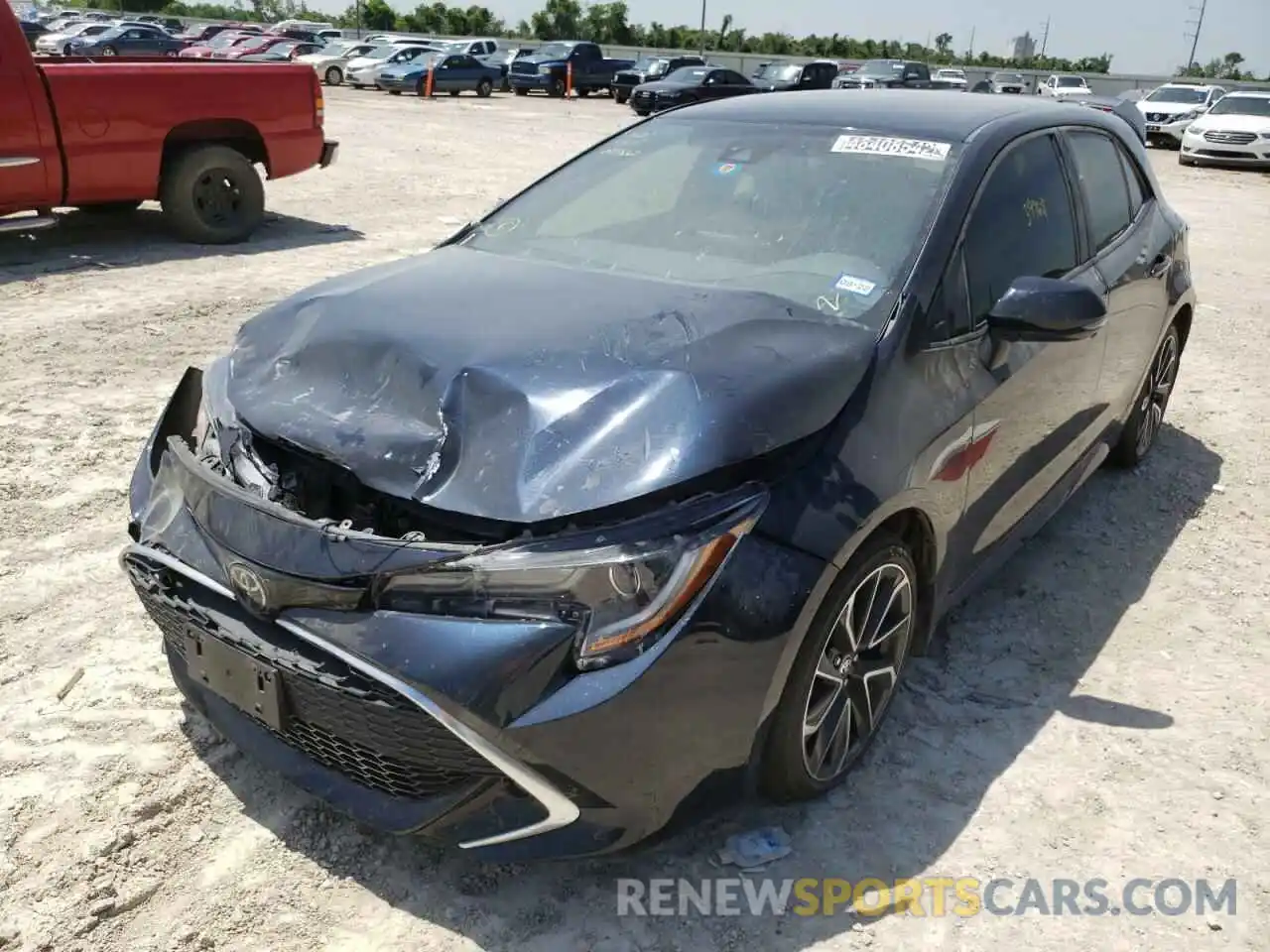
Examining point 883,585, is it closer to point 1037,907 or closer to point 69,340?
point 1037,907

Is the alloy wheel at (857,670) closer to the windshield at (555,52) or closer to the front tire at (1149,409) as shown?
the front tire at (1149,409)

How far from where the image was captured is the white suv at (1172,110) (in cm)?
2498

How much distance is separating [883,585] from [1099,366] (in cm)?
176

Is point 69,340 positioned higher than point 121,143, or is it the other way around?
point 121,143

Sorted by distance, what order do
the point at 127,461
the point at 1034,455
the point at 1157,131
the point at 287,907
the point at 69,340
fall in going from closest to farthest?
the point at 287,907 → the point at 1034,455 → the point at 127,461 → the point at 69,340 → the point at 1157,131

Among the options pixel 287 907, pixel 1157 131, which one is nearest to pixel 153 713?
pixel 287 907

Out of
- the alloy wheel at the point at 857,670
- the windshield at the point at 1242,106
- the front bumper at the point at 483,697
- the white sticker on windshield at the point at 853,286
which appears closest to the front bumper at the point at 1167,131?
the windshield at the point at 1242,106

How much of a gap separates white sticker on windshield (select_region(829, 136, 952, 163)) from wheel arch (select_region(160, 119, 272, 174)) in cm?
711

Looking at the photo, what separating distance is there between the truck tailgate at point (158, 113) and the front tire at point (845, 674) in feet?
25.1

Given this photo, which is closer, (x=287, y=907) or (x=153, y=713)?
(x=287, y=907)

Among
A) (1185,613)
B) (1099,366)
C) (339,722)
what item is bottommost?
(1185,613)

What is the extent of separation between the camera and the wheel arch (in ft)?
28.6

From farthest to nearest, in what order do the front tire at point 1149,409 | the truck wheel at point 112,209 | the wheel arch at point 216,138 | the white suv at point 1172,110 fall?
the white suv at point 1172,110 → the truck wheel at point 112,209 → the wheel arch at point 216,138 → the front tire at point 1149,409

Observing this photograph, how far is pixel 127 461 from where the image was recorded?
4594 mm
